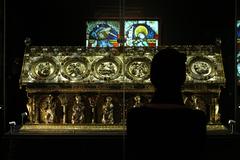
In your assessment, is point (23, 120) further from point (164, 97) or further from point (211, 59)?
point (164, 97)

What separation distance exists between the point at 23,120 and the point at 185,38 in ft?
7.26

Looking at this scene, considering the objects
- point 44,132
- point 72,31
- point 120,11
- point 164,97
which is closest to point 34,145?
point 44,132

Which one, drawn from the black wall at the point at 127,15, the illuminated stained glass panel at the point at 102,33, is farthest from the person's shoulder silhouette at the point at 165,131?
the black wall at the point at 127,15

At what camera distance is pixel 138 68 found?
455cm

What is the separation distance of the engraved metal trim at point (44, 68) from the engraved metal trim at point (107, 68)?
1.45 ft

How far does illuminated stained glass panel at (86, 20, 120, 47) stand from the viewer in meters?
4.96

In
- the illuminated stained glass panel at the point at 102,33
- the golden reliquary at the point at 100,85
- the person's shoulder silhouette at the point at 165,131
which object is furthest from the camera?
the illuminated stained glass panel at the point at 102,33

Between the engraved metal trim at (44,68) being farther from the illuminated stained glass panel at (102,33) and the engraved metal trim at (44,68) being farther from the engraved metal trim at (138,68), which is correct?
the engraved metal trim at (138,68)

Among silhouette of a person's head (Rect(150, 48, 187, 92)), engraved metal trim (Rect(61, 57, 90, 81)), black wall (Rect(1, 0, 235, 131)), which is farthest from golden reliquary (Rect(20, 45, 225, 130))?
silhouette of a person's head (Rect(150, 48, 187, 92))

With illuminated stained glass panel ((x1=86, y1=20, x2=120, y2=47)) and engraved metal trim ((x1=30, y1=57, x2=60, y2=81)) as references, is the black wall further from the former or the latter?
engraved metal trim ((x1=30, y1=57, x2=60, y2=81))

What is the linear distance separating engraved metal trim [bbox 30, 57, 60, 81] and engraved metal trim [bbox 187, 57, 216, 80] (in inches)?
59.1

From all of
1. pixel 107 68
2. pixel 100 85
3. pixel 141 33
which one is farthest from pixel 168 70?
pixel 141 33

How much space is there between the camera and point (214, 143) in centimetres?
413

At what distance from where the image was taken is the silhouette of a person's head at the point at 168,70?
7.27ft
